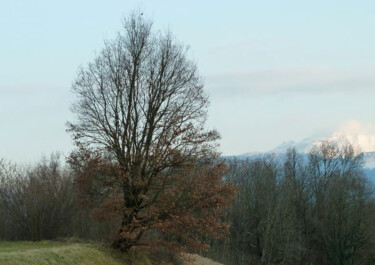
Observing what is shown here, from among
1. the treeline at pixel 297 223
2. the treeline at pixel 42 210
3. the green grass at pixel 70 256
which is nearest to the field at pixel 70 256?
the green grass at pixel 70 256

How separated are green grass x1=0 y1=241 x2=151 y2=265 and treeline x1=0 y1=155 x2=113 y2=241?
4.43 metres

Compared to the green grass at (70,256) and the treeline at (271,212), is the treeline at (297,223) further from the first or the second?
the green grass at (70,256)

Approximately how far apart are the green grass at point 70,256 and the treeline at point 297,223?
24.4 m

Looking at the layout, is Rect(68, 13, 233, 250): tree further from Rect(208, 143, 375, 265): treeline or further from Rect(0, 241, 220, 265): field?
Rect(208, 143, 375, 265): treeline

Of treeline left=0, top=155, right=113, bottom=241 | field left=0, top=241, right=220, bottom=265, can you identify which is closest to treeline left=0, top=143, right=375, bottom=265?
treeline left=0, top=155, right=113, bottom=241

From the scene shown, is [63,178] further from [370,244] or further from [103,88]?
[370,244]

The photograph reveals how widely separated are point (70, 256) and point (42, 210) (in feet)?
44.3

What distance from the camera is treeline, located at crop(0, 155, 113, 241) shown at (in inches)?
1427

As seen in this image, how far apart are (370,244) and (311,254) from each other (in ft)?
24.7

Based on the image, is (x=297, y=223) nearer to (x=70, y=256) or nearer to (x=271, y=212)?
(x=271, y=212)

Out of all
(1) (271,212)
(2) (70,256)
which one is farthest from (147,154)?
(1) (271,212)

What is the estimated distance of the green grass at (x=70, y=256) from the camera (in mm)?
20109

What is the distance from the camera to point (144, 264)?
28984 mm

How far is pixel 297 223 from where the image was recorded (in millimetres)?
67688
